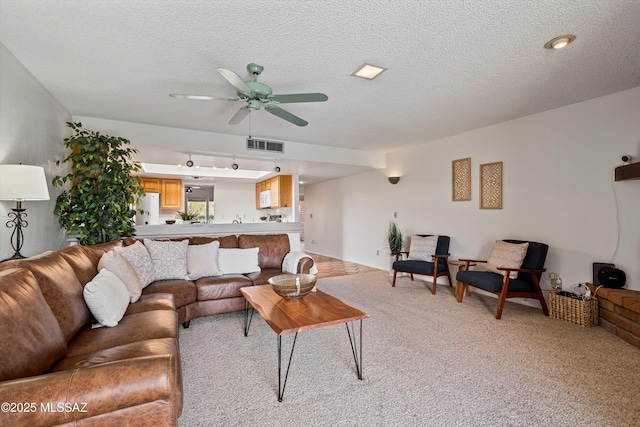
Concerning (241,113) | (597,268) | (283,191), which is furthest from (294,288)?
(283,191)

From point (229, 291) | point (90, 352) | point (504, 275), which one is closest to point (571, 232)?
point (504, 275)

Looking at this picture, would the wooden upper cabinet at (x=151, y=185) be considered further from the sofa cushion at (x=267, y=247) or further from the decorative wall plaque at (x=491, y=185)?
the decorative wall plaque at (x=491, y=185)

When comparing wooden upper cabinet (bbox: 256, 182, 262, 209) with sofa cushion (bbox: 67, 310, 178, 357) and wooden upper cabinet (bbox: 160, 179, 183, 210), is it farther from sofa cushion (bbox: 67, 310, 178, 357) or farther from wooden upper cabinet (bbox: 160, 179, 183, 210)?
sofa cushion (bbox: 67, 310, 178, 357)

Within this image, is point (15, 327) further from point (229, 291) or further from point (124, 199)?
point (124, 199)

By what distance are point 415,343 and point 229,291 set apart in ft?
6.50

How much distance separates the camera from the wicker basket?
3020 millimetres

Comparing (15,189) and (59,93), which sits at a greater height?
(59,93)

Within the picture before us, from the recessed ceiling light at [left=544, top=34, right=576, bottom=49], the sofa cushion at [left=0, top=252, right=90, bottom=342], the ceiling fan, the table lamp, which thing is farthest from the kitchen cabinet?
the recessed ceiling light at [left=544, top=34, right=576, bottom=49]

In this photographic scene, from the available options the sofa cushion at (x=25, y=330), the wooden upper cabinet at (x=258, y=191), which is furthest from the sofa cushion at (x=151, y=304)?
the wooden upper cabinet at (x=258, y=191)

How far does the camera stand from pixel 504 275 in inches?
132

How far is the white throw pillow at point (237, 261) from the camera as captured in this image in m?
3.52

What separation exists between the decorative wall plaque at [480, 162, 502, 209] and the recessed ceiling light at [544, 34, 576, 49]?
2.18m

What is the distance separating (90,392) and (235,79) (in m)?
1.94

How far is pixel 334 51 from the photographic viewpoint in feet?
7.39
